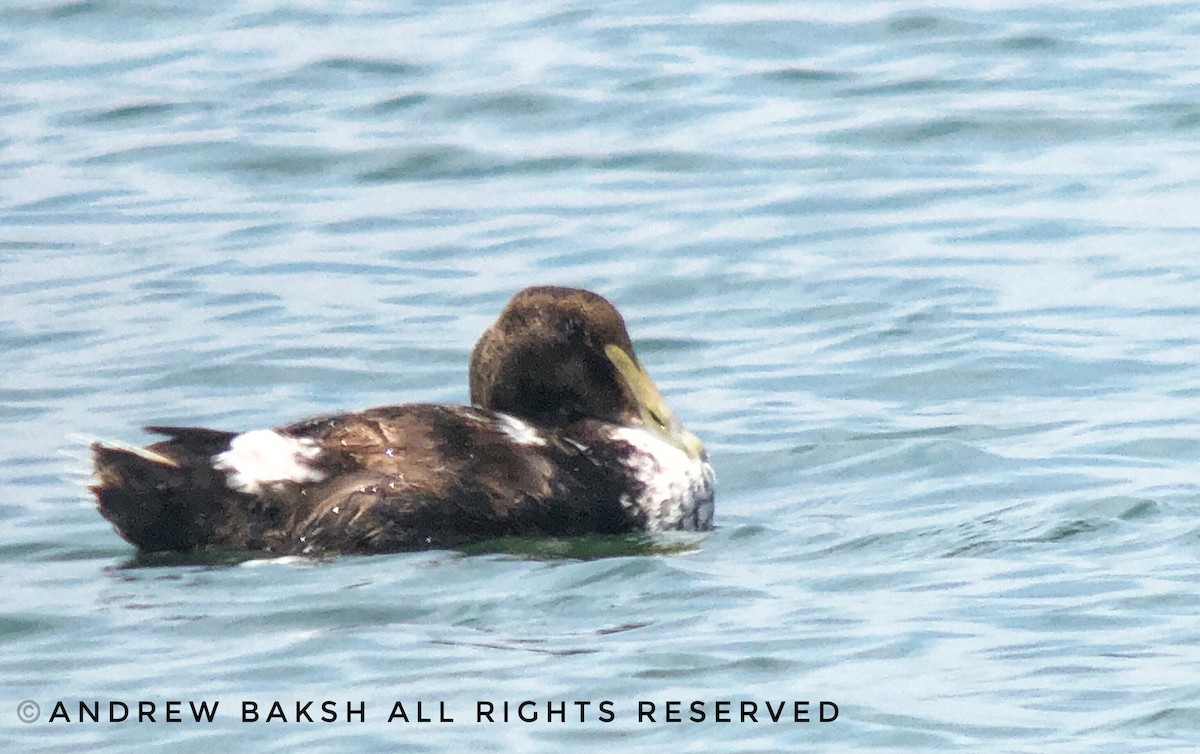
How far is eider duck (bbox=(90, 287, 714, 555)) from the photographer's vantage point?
7805 mm

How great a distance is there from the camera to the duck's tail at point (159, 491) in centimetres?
780

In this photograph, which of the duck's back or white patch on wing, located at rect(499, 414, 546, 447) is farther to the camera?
white patch on wing, located at rect(499, 414, 546, 447)

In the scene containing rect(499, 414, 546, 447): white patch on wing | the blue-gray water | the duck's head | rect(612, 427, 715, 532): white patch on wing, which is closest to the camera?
the blue-gray water

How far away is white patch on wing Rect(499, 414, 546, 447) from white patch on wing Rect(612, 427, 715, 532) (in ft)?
0.97

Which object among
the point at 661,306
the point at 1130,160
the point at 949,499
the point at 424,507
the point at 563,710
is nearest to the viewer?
the point at 563,710

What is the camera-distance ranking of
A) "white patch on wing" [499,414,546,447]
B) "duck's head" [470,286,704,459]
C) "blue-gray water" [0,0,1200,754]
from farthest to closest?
"duck's head" [470,286,704,459]
"white patch on wing" [499,414,546,447]
"blue-gray water" [0,0,1200,754]

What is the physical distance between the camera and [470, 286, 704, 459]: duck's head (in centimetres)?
858

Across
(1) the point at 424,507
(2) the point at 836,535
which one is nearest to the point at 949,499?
(2) the point at 836,535

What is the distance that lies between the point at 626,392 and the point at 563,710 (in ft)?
8.71

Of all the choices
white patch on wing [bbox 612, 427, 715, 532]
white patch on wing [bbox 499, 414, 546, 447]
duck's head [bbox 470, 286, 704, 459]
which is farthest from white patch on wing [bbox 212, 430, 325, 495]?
white patch on wing [bbox 612, 427, 715, 532]

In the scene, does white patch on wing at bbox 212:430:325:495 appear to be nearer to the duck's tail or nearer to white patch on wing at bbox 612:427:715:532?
the duck's tail

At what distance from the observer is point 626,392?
876cm

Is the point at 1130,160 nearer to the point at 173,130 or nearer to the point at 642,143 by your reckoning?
the point at 642,143

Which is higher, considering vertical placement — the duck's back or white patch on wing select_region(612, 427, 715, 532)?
the duck's back
